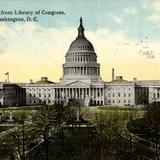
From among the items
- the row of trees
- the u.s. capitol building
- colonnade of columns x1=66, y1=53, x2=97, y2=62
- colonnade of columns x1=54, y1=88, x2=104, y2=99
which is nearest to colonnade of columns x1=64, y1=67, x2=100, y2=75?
the u.s. capitol building

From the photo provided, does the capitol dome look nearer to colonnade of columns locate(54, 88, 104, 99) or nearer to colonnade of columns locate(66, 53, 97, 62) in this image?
colonnade of columns locate(66, 53, 97, 62)

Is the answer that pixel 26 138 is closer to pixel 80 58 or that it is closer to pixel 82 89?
pixel 82 89

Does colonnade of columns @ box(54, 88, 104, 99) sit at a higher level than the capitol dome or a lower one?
lower

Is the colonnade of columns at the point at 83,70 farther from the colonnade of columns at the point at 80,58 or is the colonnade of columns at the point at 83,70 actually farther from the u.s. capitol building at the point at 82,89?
the colonnade of columns at the point at 80,58

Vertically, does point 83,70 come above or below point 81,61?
below

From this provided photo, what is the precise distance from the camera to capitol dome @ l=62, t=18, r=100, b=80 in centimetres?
7800

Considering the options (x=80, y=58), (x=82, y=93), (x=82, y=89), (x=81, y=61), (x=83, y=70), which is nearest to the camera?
(x=82, y=93)

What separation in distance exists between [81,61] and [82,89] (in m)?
8.06

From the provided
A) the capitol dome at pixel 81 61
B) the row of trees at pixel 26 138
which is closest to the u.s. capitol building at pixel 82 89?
the capitol dome at pixel 81 61

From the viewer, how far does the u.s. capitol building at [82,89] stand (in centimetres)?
7162

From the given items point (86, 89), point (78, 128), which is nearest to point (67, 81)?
point (86, 89)

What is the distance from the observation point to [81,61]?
79.6m

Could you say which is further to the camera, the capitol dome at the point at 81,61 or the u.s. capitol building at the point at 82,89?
the capitol dome at the point at 81,61

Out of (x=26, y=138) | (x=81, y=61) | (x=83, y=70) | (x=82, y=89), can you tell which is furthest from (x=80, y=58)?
(x=26, y=138)
